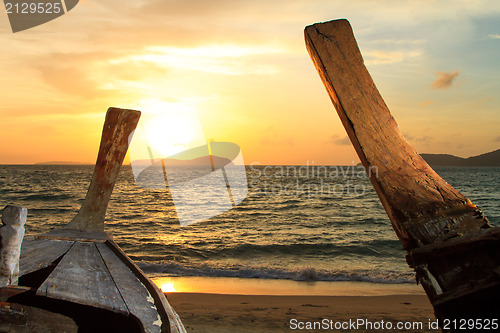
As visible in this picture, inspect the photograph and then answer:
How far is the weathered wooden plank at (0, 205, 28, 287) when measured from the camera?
263 centimetres

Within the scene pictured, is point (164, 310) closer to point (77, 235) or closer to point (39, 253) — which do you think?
point (39, 253)

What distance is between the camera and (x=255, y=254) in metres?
12.6

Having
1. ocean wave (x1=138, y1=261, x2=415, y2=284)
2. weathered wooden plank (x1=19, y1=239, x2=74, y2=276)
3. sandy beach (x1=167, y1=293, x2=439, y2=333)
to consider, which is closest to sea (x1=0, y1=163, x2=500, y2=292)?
ocean wave (x1=138, y1=261, x2=415, y2=284)

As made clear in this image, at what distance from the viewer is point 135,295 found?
9.12 feet

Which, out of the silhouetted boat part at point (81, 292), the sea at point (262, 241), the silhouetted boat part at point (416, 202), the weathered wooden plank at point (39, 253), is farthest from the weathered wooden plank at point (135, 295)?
the sea at point (262, 241)

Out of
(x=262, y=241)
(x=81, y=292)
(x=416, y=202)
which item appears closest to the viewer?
(x=416, y=202)

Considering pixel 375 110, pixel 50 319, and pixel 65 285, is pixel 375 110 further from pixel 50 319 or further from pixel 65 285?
pixel 50 319

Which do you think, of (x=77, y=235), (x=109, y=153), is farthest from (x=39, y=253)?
(x=109, y=153)

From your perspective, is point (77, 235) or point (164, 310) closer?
point (164, 310)

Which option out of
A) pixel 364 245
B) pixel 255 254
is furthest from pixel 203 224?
pixel 364 245

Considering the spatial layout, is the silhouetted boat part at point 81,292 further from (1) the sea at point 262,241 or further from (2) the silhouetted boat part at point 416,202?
(1) the sea at point 262,241

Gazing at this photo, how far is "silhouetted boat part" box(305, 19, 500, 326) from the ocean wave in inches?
350

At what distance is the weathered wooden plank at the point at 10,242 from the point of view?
263 cm

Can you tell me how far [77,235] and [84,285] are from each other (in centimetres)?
201
